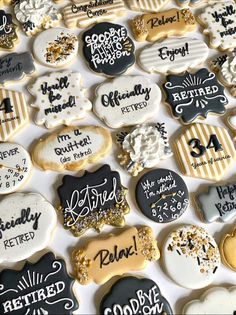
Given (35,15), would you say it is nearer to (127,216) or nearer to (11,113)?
(11,113)

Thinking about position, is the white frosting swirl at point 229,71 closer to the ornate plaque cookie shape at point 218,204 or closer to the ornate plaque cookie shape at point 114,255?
the ornate plaque cookie shape at point 218,204

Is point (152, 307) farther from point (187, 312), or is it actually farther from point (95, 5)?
point (95, 5)

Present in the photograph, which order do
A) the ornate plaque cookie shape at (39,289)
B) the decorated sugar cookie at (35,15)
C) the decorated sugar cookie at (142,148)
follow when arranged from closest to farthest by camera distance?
the ornate plaque cookie shape at (39,289) → the decorated sugar cookie at (142,148) → the decorated sugar cookie at (35,15)

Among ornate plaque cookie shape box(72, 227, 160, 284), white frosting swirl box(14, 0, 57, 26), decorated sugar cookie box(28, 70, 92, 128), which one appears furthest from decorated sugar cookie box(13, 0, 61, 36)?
ornate plaque cookie shape box(72, 227, 160, 284)

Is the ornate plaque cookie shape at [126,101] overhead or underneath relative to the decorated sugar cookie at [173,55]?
underneath

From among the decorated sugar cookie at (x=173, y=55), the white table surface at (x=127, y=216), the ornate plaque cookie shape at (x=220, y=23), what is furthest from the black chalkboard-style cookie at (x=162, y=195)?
the ornate plaque cookie shape at (x=220, y=23)

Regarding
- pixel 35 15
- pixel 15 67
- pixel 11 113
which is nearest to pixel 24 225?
pixel 11 113
